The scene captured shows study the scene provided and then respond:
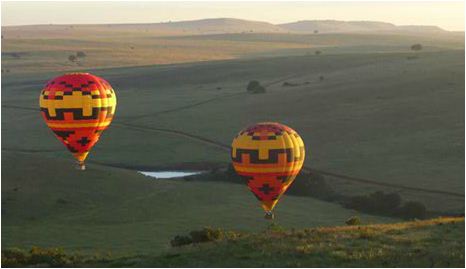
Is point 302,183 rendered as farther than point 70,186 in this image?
Yes

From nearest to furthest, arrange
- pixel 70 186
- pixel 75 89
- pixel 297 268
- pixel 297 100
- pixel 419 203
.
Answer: pixel 297 268
pixel 75 89
pixel 419 203
pixel 70 186
pixel 297 100

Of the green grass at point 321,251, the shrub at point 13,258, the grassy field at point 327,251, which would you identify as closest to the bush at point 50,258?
the green grass at point 321,251

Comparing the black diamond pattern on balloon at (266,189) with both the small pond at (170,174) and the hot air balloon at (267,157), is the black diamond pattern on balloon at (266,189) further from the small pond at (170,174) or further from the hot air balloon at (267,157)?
the small pond at (170,174)

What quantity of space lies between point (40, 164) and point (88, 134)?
43.7 feet

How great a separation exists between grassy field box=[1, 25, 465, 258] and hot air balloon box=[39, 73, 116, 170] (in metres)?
3.98

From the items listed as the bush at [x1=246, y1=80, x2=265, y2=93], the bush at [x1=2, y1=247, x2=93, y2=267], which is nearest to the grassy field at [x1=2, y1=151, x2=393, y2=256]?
the bush at [x1=2, y1=247, x2=93, y2=267]

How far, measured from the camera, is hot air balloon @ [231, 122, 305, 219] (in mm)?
34125

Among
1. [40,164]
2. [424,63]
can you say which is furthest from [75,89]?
[424,63]

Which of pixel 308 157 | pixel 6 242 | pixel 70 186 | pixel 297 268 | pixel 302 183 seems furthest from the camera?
pixel 308 157

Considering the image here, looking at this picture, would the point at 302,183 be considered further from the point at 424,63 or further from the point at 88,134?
the point at 424,63

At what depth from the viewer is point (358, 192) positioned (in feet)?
166

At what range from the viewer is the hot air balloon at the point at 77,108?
38906mm

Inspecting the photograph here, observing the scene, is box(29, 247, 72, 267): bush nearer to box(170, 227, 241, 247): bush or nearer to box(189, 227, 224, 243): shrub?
box(170, 227, 241, 247): bush

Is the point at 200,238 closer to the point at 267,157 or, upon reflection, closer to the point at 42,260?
the point at 267,157
